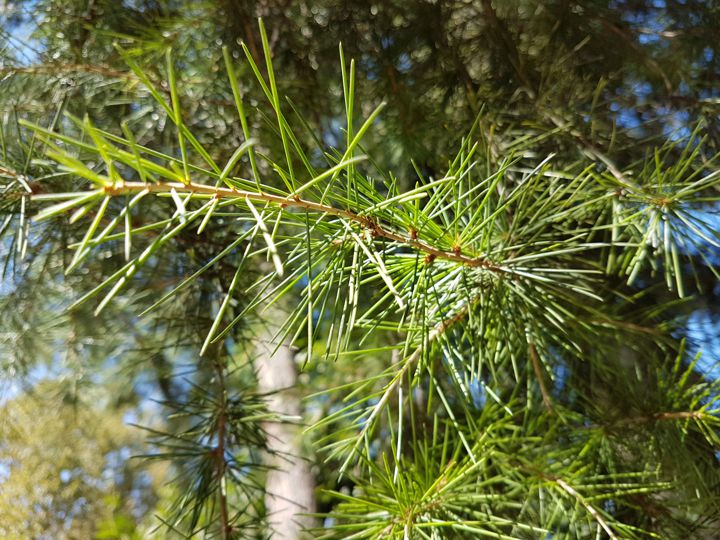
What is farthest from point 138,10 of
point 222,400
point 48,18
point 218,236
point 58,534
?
point 58,534

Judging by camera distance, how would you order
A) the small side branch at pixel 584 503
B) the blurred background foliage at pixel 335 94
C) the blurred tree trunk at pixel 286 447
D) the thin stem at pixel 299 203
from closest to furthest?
the thin stem at pixel 299 203 < the small side branch at pixel 584 503 < the blurred background foliage at pixel 335 94 < the blurred tree trunk at pixel 286 447

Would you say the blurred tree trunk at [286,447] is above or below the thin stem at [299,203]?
below

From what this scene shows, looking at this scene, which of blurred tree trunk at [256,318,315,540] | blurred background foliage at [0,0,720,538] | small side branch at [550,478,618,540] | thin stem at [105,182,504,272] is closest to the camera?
thin stem at [105,182,504,272]

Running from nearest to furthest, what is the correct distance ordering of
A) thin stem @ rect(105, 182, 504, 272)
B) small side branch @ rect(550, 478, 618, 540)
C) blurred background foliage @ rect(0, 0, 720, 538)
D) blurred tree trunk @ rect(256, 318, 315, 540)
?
thin stem @ rect(105, 182, 504, 272), small side branch @ rect(550, 478, 618, 540), blurred background foliage @ rect(0, 0, 720, 538), blurred tree trunk @ rect(256, 318, 315, 540)

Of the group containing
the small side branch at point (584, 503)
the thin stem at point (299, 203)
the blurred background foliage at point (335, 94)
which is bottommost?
the small side branch at point (584, 503)

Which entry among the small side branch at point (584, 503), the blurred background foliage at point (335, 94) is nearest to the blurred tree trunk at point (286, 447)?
the blurred background foliage at point (335, 94)

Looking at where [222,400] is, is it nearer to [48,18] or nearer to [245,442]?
[245,442]

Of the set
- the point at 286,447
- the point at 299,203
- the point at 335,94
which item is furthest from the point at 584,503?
the point at 286,447

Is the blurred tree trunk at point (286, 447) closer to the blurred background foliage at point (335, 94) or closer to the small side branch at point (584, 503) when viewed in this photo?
the blurred background foliage at point (335, 94)

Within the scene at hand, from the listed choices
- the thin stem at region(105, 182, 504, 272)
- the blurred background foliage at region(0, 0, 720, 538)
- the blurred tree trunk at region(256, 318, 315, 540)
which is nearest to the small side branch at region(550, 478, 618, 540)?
the blurred background foliage at region(0, 0, 720, 538)

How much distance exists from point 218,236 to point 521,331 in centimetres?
31

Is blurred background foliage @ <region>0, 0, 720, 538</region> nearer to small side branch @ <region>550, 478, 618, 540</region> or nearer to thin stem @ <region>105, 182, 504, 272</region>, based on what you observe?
small side branch @ <region>550, 478, 618, 540</region>

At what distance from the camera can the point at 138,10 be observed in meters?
0.69

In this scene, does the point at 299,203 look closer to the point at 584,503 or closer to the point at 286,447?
the point at 584,503
